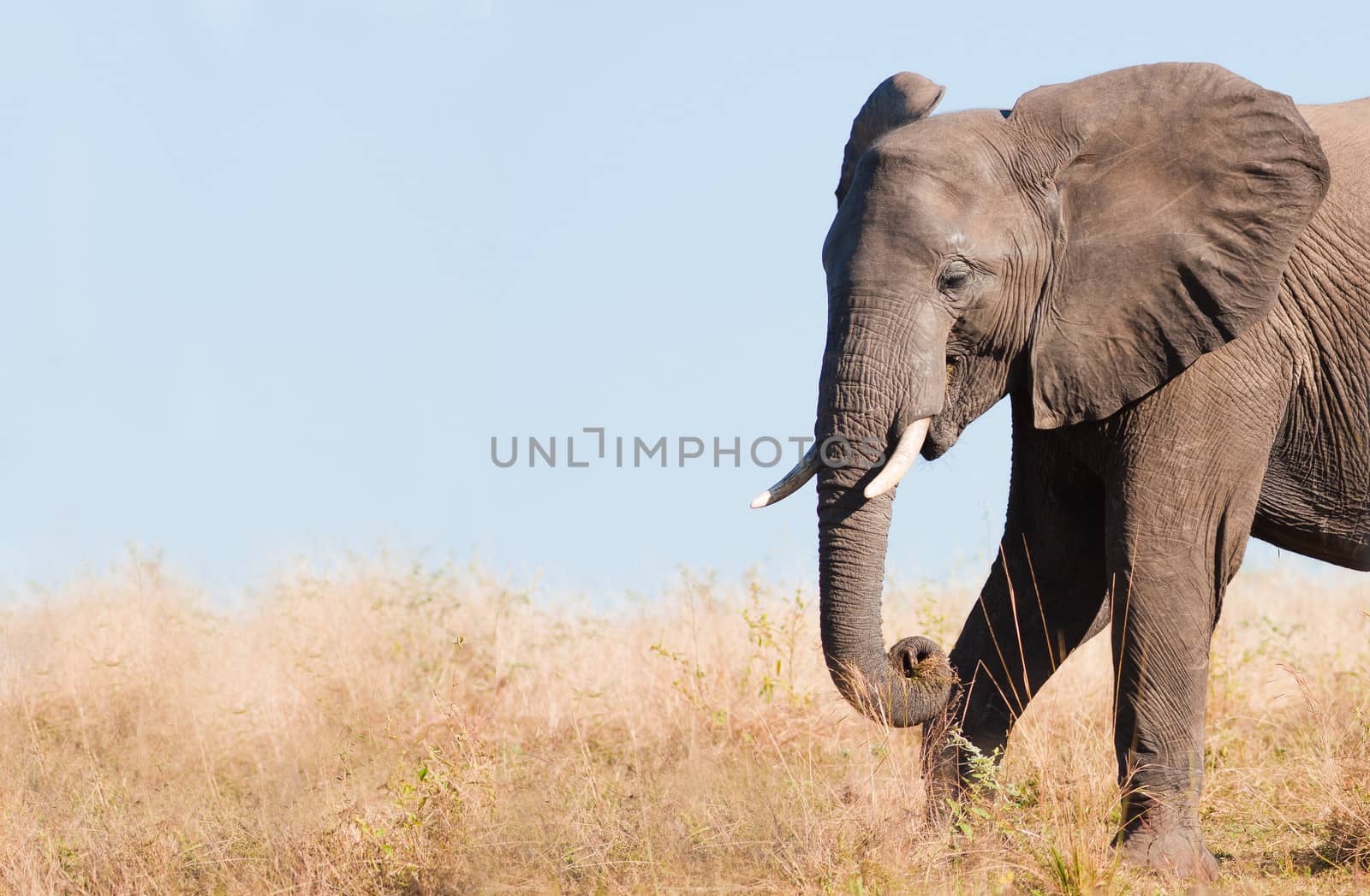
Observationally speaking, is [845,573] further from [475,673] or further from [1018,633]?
[475,673]

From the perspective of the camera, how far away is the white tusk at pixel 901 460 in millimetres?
6145

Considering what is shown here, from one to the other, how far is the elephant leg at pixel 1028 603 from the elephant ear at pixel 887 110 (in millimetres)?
1499

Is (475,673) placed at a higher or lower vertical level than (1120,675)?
lower

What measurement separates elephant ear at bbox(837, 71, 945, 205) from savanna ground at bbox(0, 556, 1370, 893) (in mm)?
2655

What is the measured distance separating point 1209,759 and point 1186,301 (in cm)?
326

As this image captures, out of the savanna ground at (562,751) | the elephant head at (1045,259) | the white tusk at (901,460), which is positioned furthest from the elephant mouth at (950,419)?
the savanna ground at (562,751)

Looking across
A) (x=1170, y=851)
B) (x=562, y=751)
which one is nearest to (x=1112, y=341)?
(x=1170, y=851)

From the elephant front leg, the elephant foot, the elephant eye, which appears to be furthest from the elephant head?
the elephant foot

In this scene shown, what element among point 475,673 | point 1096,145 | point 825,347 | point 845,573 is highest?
point 1096,145

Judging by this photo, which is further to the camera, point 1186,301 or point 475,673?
point 475,673

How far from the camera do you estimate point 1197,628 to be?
21.3ft

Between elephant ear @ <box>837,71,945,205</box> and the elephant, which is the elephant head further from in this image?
elephant ear @ <box>837,71,945,205</box>

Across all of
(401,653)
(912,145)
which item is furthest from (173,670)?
(912,145)

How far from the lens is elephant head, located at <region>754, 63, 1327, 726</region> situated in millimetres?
6254
